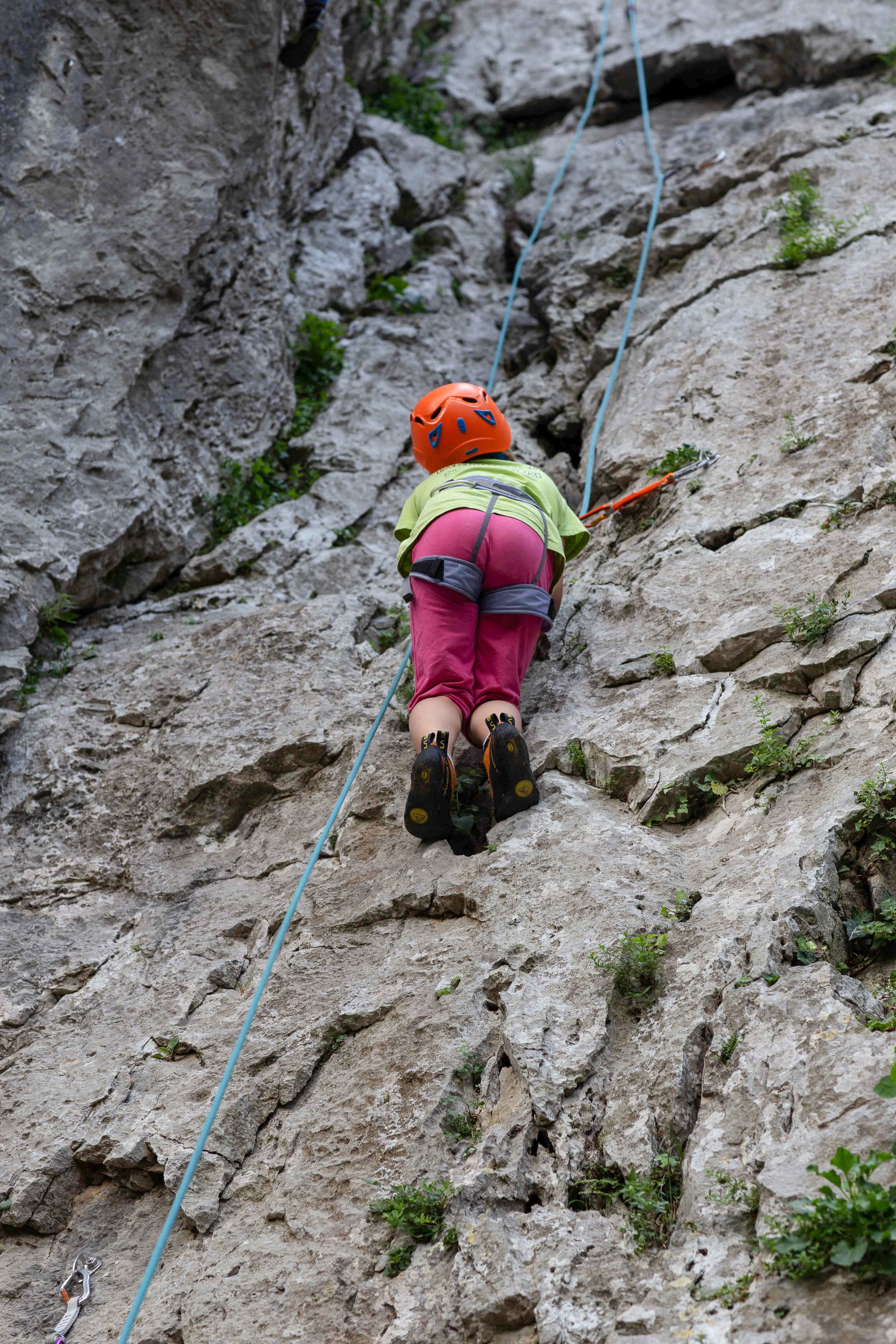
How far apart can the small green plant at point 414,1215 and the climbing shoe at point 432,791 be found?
4.02 feet

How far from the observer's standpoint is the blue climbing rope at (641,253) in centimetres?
569

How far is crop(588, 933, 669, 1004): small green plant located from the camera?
9.85 feet

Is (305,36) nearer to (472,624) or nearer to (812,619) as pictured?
(472,624)

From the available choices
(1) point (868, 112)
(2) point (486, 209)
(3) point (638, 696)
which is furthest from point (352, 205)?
(3) point (638, 696)

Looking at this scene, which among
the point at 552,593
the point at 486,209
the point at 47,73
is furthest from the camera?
the point at 486,209

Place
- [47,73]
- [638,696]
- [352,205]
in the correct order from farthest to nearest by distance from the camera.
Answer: [352,205] < [47,73] < [638,696]

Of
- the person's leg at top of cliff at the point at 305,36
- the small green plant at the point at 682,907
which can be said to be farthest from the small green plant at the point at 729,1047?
the person's leg at top of cliff at the point at 305,36

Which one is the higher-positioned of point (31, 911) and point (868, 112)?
point (868, 112)

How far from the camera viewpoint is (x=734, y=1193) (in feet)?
7.76

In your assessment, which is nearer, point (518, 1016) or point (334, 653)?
point (518, 1016)

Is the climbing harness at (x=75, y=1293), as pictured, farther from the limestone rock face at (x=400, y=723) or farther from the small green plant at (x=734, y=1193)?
the small green plant at (x=734, y=1193)

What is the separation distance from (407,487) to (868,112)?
4.18m

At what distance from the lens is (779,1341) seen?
2.04m

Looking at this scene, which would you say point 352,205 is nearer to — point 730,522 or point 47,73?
point 47,73
